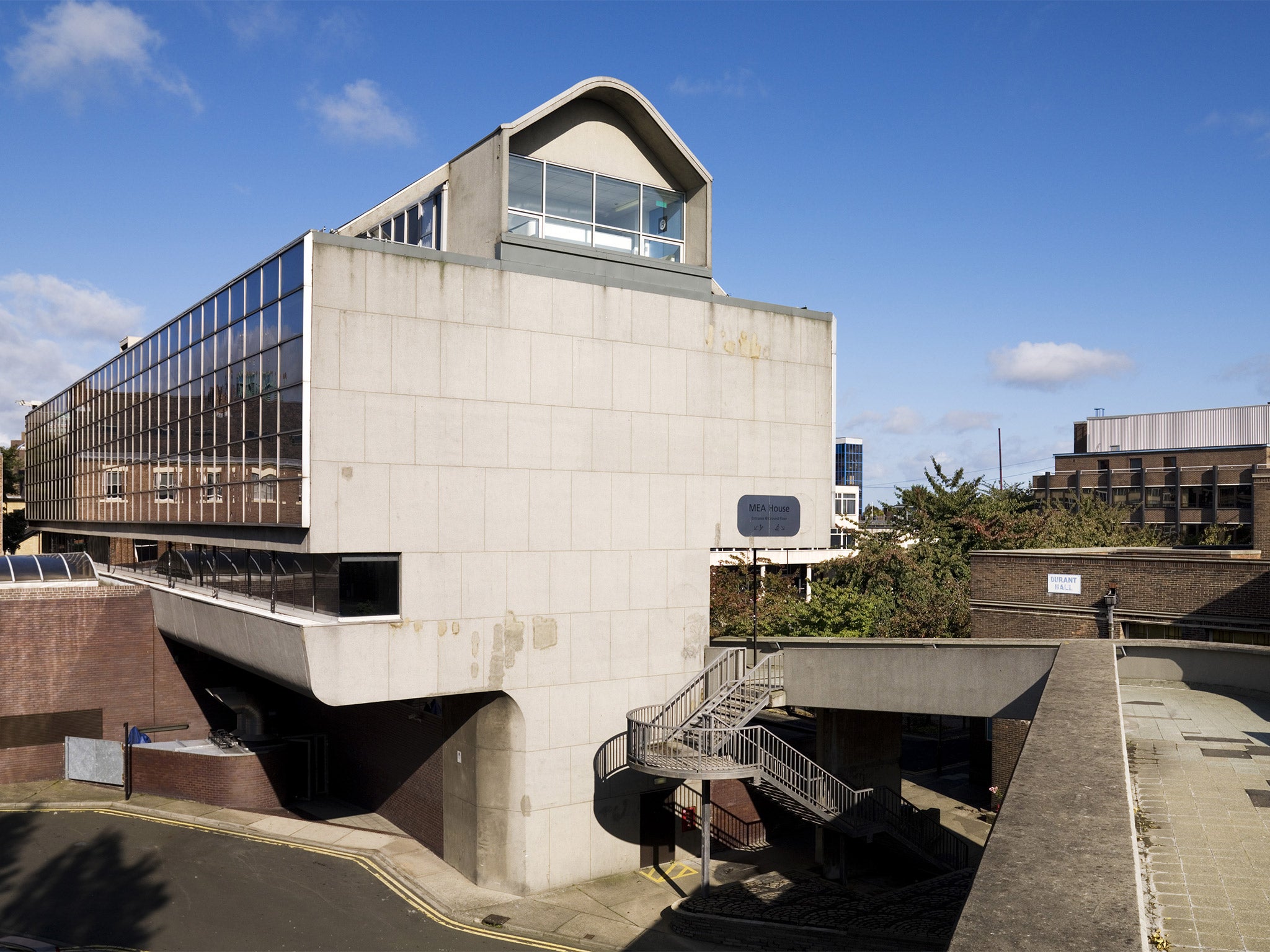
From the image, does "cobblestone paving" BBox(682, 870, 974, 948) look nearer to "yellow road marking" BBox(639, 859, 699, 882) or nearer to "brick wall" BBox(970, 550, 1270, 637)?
"yellow road marking" BBox(639, 859, 699, 882)

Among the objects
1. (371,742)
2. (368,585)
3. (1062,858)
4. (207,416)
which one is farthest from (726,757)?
(207,416)

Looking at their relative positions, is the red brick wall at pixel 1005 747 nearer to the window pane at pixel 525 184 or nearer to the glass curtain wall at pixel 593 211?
the glass curtain wall at pixel 593 211

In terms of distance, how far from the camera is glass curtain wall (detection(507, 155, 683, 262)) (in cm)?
2641

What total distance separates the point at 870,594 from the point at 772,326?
1868 centimetres

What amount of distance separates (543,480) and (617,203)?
8.70 m

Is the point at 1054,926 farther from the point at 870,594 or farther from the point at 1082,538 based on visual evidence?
the point at 1082,538

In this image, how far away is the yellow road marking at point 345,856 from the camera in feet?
72.7

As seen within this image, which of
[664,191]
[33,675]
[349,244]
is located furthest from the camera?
[33,675]

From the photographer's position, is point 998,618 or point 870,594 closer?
point 998,618

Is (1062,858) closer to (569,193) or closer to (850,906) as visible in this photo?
(850,906)

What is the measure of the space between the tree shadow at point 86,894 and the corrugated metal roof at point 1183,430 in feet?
308

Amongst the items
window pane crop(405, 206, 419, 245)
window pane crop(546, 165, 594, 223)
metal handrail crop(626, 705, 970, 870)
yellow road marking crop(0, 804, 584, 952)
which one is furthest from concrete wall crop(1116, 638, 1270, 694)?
window pane crop(405, 206, 419, 245)

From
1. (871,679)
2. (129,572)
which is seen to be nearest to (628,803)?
(871,679)

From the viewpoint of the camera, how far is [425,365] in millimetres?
23828
